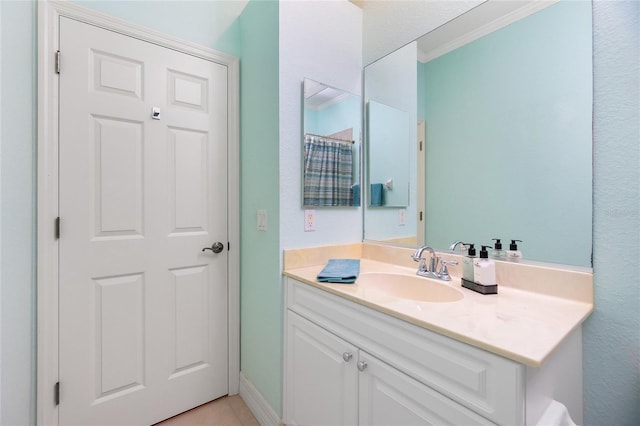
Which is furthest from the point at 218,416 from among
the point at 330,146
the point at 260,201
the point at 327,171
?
the point at 330,146

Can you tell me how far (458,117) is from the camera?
1.33 m

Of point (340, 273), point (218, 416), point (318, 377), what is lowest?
point (218, 416)

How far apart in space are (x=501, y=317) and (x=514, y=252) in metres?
0.41

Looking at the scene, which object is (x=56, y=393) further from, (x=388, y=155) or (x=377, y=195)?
(x=388, y=155)

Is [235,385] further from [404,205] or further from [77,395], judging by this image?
[404,205]

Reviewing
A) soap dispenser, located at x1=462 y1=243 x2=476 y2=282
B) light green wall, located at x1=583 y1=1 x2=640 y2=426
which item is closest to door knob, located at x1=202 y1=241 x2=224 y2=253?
soap dispenser, located at x1=462 y1=243 x2=476 y2=282

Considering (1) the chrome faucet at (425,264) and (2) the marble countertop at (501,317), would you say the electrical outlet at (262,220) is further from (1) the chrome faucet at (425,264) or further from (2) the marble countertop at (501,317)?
(1) the chrome faucet at (425,264)

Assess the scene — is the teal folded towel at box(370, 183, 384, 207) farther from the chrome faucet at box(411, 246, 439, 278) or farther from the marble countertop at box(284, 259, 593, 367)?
the marble countertop at box(284, 259, 593, 367)

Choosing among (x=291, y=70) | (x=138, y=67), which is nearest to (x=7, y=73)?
(x=138, y=67)

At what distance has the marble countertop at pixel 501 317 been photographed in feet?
2.15

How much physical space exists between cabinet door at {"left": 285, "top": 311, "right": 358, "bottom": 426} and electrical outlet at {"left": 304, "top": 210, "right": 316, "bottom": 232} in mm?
444

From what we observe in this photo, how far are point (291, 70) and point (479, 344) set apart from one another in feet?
4.64

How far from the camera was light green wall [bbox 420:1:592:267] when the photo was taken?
97cm

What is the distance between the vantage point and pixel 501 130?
1.18 metres
